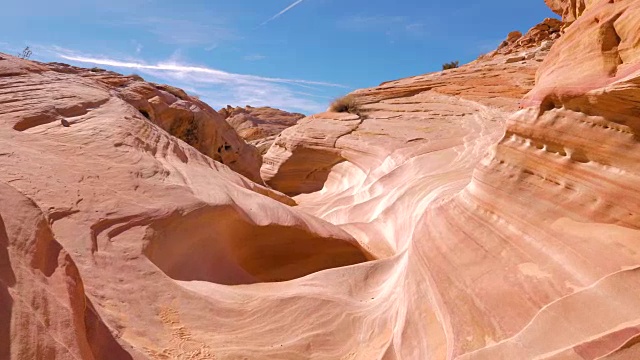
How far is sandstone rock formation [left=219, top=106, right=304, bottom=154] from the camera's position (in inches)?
891

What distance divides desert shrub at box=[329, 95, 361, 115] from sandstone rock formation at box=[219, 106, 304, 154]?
24.4 feet

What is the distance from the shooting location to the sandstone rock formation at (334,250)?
7.11ft

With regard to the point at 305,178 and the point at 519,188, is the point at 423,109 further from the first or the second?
the point at 519,188

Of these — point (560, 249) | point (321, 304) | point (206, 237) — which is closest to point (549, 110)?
point (560, 249)

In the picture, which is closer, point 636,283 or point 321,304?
point 636,283

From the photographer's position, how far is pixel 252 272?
4277mm

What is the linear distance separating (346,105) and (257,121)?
1434 cm

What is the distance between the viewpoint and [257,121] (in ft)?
82.9

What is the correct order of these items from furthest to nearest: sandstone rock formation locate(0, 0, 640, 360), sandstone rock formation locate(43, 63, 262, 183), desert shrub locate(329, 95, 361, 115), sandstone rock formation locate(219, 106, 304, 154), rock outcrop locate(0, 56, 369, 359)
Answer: sandstone rock formation locate(219, 106, 304, 154) < desert shrub locate(329, 95, 361, 115) < sandstone rock formation locate(43, 63, 262, 183) < sandstone rock formation locate(0, 0, 640, 360) < rock outcrop locate(0, 56, 369, 359)

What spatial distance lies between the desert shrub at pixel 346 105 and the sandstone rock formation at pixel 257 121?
7435 millimetres

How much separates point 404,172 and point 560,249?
4189 mm

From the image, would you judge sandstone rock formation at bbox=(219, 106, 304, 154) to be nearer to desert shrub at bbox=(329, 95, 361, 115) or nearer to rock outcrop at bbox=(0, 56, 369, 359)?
desert shrub at bbox=(329, 95, 361, 115)

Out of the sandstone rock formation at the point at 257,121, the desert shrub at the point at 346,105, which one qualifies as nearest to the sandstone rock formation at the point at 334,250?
the desert shrub at the point at 346,105

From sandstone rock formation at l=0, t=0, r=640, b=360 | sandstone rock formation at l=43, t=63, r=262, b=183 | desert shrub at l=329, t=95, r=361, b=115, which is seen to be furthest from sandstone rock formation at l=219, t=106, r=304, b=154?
sandstone rock formation at l=0, t=0, r=640, b=360
